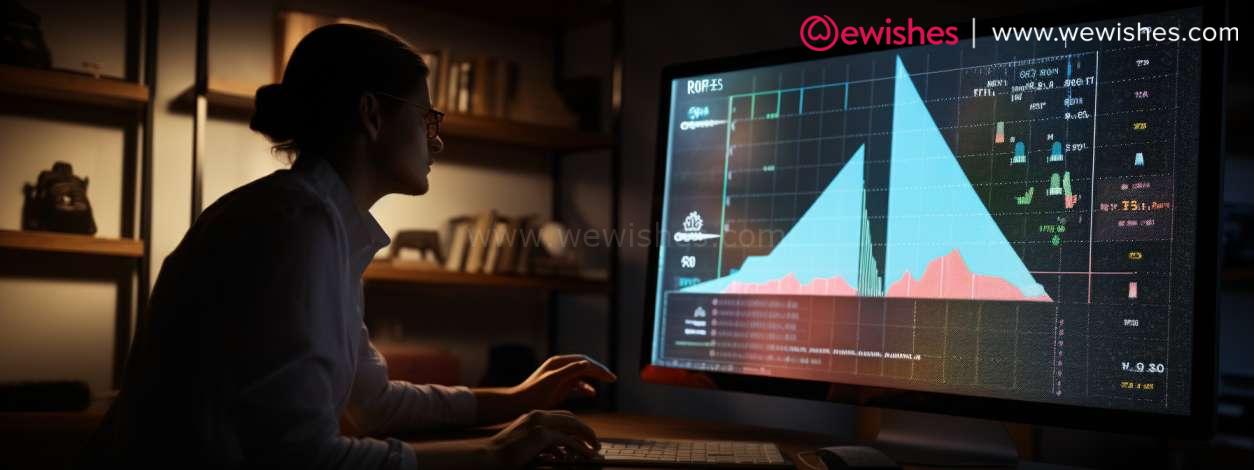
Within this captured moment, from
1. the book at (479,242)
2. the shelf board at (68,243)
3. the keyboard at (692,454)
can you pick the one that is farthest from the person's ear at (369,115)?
the book at (479,242)

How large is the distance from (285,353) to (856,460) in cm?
56

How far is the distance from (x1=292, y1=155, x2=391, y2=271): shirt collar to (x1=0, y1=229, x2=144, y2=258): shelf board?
4.55 ft

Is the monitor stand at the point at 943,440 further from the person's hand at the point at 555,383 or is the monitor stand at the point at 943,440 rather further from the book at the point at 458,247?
the book at the point at 458,247

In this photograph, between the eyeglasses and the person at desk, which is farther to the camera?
the eyeglasses

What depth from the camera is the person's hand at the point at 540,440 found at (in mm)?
1115

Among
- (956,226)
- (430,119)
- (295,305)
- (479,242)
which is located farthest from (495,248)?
(295,305)

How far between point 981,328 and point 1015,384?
0.07 m

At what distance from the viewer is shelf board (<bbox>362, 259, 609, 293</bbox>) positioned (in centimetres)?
279

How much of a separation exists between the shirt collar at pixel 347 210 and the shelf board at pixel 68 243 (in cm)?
139

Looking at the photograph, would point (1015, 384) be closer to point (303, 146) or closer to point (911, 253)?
point (911, 253)

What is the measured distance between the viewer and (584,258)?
11.7 ft

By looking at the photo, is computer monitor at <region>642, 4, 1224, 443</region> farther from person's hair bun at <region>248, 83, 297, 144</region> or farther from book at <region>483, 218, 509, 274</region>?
book at <region>483, 218, 509, 274</region>

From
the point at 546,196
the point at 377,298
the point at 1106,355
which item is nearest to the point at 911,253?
the point at 1106,355

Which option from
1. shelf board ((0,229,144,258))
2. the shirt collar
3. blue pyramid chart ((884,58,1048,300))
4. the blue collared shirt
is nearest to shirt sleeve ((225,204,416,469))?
the blue collared shirt
